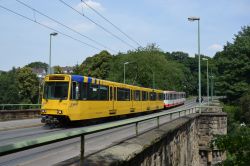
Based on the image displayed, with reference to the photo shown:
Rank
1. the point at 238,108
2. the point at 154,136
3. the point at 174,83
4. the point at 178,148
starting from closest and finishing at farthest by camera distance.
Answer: the point at 154,136
the point at 178,148
the point at 238,108
the point at 174,83

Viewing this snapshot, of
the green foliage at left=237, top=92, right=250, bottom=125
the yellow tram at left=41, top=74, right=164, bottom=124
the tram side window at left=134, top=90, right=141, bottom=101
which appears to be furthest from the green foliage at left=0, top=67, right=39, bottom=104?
the yellow tram at left=41, top=74, right=164, bottom=124

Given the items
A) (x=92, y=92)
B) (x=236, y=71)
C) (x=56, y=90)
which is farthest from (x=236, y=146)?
(x=236, y=71)

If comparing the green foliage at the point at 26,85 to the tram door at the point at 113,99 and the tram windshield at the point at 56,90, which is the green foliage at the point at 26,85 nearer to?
the tram door at the point at 113,99

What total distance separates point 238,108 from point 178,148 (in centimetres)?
4218

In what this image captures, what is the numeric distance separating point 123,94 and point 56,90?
368 inches

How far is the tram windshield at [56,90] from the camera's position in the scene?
20234mm

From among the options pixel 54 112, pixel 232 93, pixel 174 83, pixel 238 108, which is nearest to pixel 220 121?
pixel 54 112

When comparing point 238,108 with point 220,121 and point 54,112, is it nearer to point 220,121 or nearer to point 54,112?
point 220,121

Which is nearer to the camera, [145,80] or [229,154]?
[229,154]

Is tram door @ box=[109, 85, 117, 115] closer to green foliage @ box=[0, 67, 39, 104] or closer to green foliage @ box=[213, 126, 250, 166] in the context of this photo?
green foliage @ box=[213, 126, 250, 166]

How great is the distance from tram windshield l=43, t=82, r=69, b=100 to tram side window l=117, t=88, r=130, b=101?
766 cm

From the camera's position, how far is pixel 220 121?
34656 millimetres

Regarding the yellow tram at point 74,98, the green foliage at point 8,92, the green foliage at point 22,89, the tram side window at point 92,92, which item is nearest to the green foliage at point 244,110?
the yellow tram at point 74,98

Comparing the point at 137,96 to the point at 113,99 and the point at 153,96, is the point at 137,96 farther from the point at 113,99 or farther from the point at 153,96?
the point at 153,96
